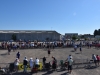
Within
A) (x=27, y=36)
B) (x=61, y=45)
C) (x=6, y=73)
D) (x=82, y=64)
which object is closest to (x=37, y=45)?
(x=61, y=45)

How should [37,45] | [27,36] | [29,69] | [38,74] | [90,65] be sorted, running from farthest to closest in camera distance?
[27,36] < [37,45] < [90,65] < [29,69] < [38,74]

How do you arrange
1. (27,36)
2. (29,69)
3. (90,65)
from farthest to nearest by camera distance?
(27,36)
(90,65)
(29,69)

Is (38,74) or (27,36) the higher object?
(27,36)

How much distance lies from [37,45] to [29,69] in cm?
2398

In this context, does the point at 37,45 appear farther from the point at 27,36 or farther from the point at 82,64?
the point at 27,36

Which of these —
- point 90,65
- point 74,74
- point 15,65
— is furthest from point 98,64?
point 15,65

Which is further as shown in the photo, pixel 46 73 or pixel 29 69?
pixel 29 69

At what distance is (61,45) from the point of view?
41.8 m

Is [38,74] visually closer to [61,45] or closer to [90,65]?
[90,65]

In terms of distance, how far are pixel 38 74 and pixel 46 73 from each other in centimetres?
77

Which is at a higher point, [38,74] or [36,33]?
[36,33]

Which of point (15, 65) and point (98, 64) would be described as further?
point (98, 64)

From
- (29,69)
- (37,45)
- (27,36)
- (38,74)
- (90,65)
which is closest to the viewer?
(38,74)

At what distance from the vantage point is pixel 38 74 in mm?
14805
